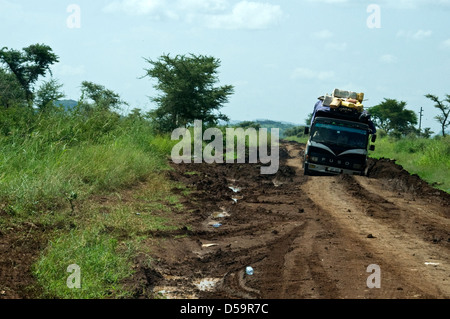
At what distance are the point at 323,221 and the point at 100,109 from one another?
1076 centimetres

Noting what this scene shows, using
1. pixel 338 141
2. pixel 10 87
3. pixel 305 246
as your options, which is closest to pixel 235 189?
pixel 338 141

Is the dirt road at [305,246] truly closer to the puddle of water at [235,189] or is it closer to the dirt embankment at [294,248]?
the dirt embankment at [294,248]

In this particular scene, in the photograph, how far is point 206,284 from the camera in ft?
24.4

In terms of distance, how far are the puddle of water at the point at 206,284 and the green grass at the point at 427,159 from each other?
12.5 m

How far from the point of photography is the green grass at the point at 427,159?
2080cm

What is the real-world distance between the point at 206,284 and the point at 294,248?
74.4 inches

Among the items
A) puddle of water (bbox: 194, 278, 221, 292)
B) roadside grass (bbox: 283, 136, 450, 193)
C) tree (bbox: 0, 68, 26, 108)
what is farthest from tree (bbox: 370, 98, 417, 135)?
puddle of water (bbox: 194, 278, 221, 292)

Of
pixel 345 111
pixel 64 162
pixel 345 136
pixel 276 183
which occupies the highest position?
pixel 345 111

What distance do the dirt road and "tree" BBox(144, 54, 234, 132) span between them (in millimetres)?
15884

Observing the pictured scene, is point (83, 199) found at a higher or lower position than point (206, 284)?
higher

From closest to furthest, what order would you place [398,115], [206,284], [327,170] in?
[206,284], [327,170], [398,115]

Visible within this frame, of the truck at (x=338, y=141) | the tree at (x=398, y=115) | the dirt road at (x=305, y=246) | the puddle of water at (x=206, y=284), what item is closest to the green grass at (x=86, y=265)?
the dirt road at (x=305, y=246)

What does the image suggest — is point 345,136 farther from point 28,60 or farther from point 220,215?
point 28,60
